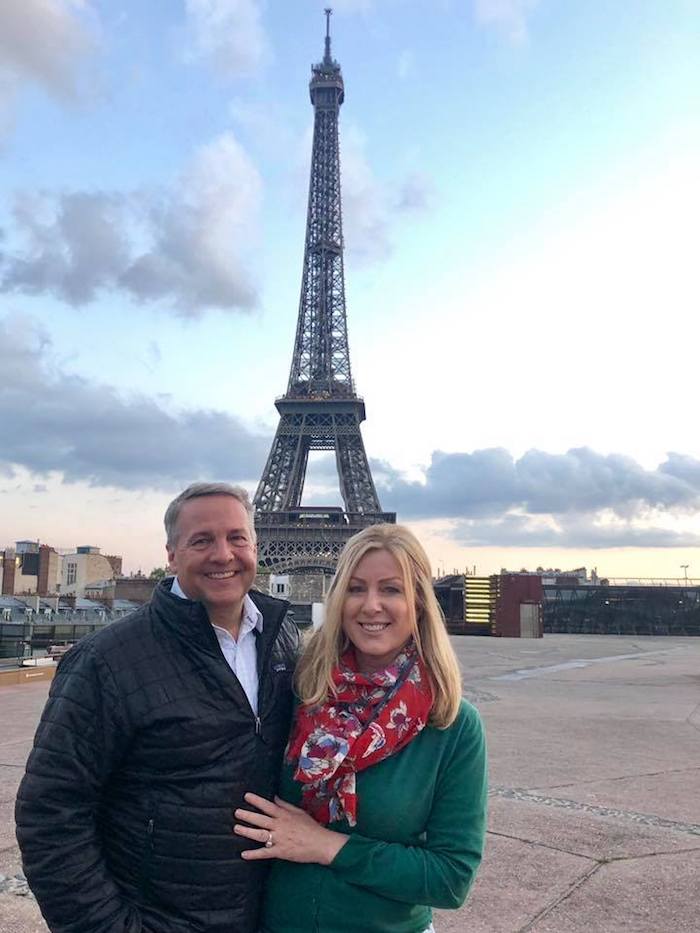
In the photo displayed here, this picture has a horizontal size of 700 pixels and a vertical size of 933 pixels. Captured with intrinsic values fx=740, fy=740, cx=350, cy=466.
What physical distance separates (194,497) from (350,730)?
887 millimetres

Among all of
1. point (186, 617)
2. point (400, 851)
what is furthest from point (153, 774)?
point (400, 851)

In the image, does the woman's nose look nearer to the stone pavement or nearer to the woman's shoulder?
the woman's shoulder

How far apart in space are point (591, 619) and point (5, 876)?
169 feet

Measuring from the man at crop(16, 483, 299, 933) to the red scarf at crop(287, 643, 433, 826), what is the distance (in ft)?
0.42

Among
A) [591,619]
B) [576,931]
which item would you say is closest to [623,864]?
[576,931]

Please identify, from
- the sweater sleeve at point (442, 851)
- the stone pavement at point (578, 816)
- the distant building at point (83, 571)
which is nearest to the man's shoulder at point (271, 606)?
the sweater sleeve at point (442, 851)

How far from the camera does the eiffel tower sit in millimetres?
61969

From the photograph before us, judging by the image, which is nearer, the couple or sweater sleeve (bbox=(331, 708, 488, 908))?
the couple

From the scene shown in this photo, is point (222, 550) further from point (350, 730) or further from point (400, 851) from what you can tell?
point (400, 851)

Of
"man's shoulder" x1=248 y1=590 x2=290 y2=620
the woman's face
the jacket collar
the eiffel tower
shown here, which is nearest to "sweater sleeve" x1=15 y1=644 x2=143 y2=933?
the jacket collar

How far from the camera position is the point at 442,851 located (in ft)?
7.19

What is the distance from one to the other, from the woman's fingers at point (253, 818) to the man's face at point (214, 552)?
0.60 meters

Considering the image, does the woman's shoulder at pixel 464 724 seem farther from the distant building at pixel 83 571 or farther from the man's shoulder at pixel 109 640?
the distant building at pixel 83 571

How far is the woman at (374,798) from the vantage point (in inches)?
84.8
